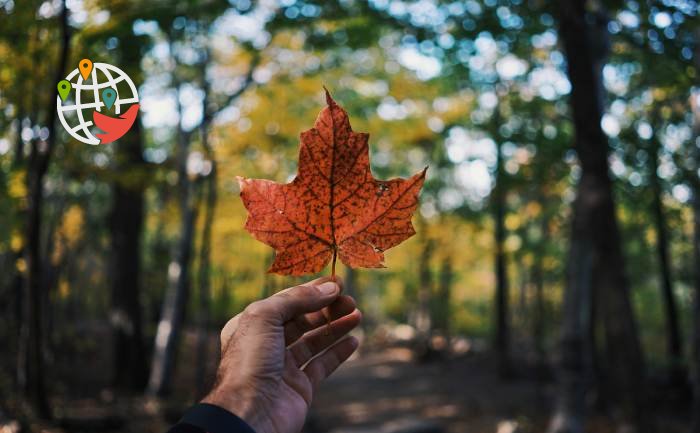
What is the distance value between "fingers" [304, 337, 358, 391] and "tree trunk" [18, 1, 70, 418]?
458 centimetres

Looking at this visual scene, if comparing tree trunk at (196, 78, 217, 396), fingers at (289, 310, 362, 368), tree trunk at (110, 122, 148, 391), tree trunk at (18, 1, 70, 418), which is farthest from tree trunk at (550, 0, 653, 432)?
tree trunk at (110, 122, 148, 391)

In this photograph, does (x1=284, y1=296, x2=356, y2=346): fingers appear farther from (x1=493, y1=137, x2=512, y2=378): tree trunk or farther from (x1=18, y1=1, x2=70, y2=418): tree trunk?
(x1=493, y1=137, x2=512, y2=378): tree trunk

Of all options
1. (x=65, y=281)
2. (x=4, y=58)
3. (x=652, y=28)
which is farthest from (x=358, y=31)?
(x=65, y=281)

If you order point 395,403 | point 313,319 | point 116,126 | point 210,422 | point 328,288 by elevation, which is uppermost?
point 116,126

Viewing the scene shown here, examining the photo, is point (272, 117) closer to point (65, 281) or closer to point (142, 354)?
point (142, 354)

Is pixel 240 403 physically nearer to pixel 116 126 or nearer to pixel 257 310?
pixel 257 310

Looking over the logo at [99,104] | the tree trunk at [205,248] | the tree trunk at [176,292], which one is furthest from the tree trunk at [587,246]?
the tree trunk at [176,292]

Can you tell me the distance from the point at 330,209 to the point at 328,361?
1.74 ft

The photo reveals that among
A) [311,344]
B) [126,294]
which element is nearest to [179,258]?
[126,294]

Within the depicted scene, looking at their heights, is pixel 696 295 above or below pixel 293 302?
below

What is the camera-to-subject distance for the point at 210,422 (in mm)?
1119

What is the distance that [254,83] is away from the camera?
28.9ft

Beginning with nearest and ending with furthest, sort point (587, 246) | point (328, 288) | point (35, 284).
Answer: point (328, 288) < point (35, 284) < point (587, 246)

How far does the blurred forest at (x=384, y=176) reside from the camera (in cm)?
541
